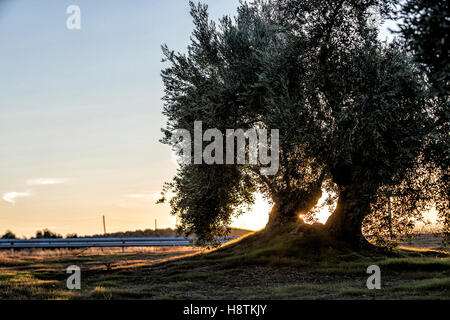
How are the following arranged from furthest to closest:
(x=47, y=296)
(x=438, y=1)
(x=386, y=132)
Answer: (x=386, y=132), (x=47, y=296), (x=438, y=1)

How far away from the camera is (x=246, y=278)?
2123 cm

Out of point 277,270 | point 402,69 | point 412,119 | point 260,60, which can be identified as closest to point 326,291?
point 277,270

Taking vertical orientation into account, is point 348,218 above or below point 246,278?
above

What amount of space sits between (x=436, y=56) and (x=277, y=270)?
1409cm

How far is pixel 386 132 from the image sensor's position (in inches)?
734

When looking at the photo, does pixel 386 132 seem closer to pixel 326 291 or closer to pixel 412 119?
pixel 412 119

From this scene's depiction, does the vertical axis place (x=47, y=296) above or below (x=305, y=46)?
below

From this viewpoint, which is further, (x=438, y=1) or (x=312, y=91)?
(x=312, y=91)

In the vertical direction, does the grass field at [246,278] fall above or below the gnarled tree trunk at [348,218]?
below

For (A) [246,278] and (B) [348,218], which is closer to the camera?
(A) [246,278]

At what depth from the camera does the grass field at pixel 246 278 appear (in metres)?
15.7

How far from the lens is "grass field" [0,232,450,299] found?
15.7 metres

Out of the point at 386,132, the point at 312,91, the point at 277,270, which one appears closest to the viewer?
the point at 386,132

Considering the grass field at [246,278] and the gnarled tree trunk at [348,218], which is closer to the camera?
the grass field at [246,278]
